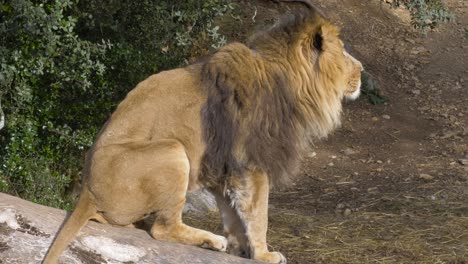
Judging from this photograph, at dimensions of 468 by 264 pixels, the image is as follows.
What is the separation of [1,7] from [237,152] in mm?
2545

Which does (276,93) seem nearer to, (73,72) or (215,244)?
(215,244)

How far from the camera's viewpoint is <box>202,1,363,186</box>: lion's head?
491 cm

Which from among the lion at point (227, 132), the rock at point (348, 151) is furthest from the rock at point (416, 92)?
the lion at point (227, 132)

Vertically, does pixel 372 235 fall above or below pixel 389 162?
above

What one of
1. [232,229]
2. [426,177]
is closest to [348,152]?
[426,177]

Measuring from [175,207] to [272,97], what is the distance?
2.94 ft

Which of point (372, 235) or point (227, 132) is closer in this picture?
point (227, 132)

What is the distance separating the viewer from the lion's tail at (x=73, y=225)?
165 inches

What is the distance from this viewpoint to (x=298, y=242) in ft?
21.5

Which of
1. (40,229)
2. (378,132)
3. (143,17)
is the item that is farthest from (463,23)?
(40,229)

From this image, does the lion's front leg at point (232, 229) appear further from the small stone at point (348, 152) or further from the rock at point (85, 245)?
the small stone at point (348, 152)

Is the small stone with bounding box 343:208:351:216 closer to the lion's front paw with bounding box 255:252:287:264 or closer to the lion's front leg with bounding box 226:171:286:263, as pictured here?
the lion's front paw with bounding box 255:252:287:264

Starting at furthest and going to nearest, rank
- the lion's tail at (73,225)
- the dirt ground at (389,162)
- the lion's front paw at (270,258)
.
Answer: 1. the dirt ground at (389,162)
2. the lion's front paw at (270,258)
3. the lion's tail at (73,225)

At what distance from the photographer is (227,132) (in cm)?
490
